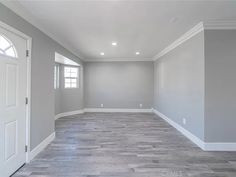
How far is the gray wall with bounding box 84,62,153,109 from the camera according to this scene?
8.77 metres

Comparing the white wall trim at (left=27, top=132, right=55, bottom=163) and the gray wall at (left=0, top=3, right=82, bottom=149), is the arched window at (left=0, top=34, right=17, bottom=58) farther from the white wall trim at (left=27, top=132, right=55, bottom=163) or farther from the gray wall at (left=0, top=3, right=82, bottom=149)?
the white wall trim at (left=27, top=132, right=55, bottom=163)

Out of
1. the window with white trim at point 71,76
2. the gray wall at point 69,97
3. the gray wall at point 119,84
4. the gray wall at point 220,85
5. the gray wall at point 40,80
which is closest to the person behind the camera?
the gray wall at point 40,80

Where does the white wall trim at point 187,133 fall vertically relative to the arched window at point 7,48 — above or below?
below

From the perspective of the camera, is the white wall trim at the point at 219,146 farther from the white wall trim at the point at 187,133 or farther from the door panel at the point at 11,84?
the door panel at the point at 11,84

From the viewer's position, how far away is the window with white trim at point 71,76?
7914mm

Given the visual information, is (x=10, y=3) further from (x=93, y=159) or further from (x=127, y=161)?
(x=127, y=161)

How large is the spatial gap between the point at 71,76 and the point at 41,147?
15.8ft

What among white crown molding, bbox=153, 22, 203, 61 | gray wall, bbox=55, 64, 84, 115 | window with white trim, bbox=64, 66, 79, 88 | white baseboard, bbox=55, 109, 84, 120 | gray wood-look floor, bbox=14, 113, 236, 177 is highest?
white crown molding, bbox=153, 22, 203, 61

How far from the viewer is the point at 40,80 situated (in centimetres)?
363

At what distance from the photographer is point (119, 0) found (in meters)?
2.60

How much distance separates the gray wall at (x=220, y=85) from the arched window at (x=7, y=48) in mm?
3459

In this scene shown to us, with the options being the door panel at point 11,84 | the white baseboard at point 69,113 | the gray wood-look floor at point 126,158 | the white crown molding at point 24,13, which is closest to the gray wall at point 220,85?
the gray wood-look floor at point 126,158

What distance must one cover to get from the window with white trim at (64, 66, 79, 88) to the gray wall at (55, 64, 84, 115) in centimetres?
18

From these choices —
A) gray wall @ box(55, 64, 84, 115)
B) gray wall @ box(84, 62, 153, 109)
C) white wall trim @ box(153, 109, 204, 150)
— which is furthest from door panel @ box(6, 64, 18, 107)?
gray wall @ box(84, 62, 153, 109)
